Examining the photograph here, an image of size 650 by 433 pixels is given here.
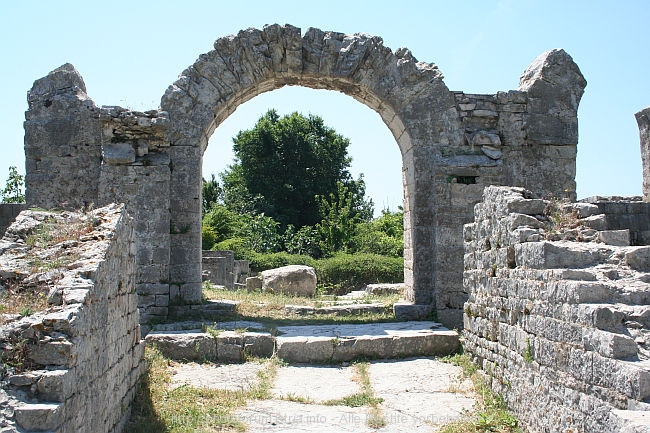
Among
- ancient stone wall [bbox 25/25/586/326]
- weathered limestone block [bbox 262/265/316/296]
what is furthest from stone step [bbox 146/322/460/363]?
weathered limestone block [bbox 262/265/316/296]

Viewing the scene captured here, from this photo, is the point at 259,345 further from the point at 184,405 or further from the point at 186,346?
the point at 184,405

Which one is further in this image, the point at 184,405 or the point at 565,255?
the point at 184,405

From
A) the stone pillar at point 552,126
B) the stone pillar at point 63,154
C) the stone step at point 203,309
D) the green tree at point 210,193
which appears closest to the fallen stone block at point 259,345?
the stone step at point 203,309

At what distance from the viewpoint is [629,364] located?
11.7 ft

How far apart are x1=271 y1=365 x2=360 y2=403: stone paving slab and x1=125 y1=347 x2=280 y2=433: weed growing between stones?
0.18 metres

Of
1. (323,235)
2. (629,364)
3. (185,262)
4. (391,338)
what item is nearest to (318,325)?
(391,338)

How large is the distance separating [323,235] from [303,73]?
13945 millimetres

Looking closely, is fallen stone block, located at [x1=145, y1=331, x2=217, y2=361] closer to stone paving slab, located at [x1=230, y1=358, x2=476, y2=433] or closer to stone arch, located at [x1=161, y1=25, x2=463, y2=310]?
stone paving slab, located at [x1=230, y1=358, x2=476, y2=433]

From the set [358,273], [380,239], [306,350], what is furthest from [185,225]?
[380,239]

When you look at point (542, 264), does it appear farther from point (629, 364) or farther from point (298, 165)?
point (298, 165)

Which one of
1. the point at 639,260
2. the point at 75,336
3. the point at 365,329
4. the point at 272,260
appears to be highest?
the point at 272,260

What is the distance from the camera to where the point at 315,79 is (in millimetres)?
10172

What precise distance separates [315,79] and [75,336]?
288 inches

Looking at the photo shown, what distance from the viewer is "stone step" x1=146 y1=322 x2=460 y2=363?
7.61 m
